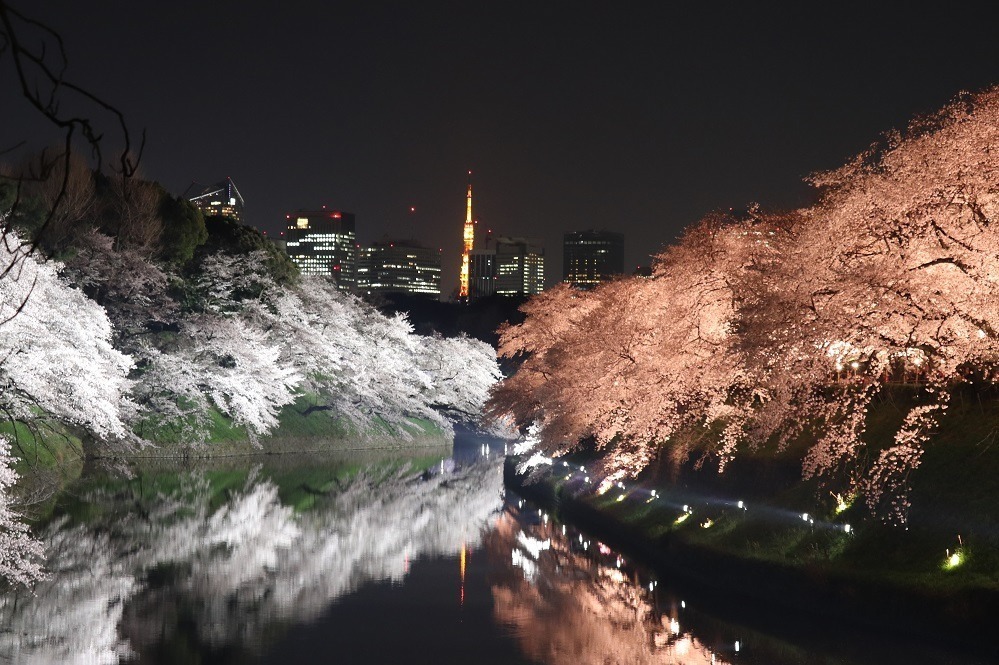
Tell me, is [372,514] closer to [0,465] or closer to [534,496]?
[534,496]

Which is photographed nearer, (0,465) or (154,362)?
(0,465)

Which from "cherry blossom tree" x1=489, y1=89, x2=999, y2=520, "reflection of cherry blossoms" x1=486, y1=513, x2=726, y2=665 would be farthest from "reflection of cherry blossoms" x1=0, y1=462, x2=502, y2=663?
"cherry blossom tree" x1=489, y1=89, x2=999, y2=520

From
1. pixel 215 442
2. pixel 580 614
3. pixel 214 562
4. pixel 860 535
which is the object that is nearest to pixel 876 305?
pixel 860 535

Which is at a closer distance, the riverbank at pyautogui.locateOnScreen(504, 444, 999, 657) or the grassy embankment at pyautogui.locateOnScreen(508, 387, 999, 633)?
the riverbank at pyautogui.locateOnScreen(504, 444, 999, 657)

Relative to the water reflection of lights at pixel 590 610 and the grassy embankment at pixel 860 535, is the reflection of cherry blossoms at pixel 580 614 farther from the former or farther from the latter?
the grassy embankment at pixel 860 535

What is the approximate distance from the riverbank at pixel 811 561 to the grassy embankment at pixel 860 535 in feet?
0.07

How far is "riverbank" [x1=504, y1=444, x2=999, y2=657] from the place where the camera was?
1378 cm

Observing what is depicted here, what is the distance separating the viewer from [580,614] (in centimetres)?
1722

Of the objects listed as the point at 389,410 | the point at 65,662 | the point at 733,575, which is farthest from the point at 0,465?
the point at 389,410

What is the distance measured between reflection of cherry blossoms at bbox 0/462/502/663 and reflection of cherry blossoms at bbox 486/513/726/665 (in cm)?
257

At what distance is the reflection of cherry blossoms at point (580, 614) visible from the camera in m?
14.4

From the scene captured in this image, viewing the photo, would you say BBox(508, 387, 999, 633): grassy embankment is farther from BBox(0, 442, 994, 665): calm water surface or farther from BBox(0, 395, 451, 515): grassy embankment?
BBox(0, 395, 451, 515): grassy embankment

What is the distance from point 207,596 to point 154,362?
84.7 ft

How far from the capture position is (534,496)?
37.6 m
